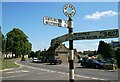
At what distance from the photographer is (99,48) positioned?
406ft

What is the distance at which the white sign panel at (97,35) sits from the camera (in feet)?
19.3

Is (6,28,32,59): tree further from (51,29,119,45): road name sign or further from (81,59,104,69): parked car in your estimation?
(51,29,119,45): road name sign

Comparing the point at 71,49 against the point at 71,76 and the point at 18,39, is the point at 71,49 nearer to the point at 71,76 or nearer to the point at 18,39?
the point at 71,76

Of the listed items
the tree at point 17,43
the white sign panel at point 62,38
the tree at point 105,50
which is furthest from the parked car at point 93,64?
the tree at point 105,50

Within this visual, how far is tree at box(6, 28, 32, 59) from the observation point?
106 metres

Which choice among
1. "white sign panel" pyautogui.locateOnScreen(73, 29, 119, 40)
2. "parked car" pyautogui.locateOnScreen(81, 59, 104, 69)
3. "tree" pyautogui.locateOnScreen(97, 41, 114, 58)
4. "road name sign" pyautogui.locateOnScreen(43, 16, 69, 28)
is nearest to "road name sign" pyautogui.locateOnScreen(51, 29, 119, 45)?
"white sign panel" pyautogui.locateOnScreen(73, 29, 119, 40)

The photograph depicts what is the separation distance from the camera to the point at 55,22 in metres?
6.79

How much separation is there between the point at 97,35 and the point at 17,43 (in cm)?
10247

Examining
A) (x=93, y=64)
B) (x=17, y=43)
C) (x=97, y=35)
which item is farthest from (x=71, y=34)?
(x=17, y=43)

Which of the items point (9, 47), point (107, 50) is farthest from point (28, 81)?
point (107, 50)

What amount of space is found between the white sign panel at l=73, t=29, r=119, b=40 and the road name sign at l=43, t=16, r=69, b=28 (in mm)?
367

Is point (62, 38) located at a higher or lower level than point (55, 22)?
lower

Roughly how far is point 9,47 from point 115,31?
4012 inches

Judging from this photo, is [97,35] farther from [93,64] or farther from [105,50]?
[105,50]
